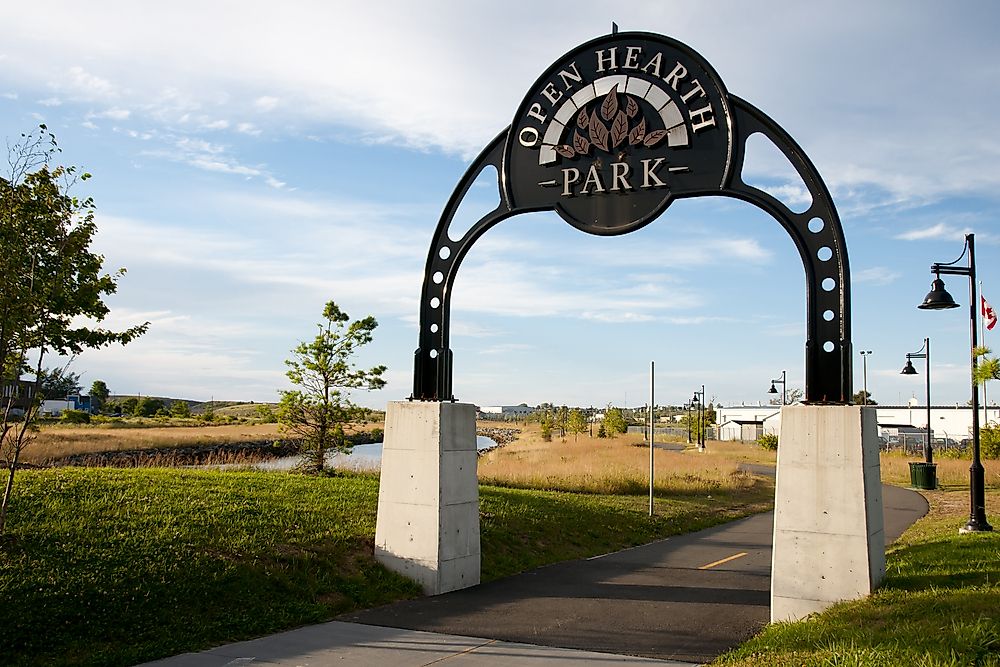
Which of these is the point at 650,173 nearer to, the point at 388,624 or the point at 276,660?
the point at 388,624

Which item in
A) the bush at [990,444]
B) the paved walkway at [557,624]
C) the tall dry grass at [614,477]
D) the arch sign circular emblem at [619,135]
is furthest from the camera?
the bush at [990,444]

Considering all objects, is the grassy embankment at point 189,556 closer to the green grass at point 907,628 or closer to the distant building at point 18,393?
the distant building at point 18,393

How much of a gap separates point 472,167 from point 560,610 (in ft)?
19.6

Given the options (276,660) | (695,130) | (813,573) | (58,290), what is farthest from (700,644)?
(58,290)

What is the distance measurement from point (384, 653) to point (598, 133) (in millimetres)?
6646

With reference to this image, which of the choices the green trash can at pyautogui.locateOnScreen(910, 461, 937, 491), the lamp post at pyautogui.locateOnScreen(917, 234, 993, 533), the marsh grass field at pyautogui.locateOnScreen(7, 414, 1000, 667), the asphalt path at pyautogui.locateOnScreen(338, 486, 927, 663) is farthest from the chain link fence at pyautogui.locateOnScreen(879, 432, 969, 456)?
the asphalt path at pyautogui.locateOnScreen(338, 486, 927, 663)

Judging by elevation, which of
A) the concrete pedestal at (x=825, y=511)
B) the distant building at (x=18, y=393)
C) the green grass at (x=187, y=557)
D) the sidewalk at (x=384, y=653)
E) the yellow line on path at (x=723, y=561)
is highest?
the distant building at (x=18, y=393)

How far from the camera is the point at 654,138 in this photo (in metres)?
10.2

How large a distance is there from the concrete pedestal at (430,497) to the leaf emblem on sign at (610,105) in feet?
14.1

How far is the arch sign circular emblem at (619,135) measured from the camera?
9977 millimetres

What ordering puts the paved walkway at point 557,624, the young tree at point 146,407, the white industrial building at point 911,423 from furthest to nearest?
the young tree at point 146,407 → the white industrial building at point 911,423 → the paved walkway at point 557,624

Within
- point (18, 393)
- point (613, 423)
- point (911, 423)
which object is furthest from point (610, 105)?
point (911, 423)

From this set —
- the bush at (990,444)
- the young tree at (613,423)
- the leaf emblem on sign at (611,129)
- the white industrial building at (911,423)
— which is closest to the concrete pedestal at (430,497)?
the leaf emblem on sign at (611,129)

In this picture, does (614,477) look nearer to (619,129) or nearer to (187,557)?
(619,129)
